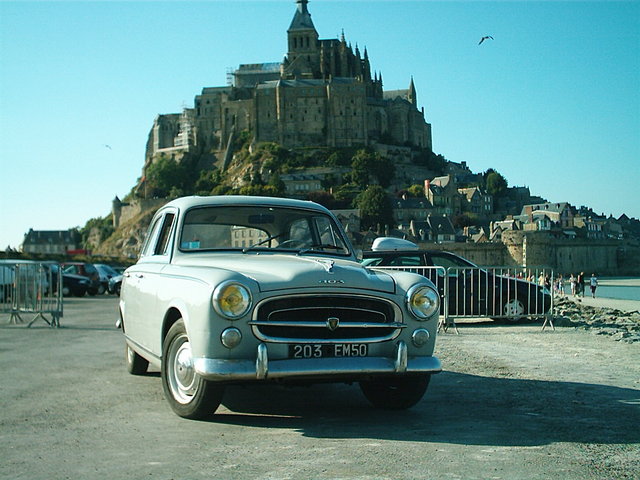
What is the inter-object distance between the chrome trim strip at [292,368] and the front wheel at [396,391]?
13.8 inches

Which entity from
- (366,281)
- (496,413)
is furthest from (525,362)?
(366,281)

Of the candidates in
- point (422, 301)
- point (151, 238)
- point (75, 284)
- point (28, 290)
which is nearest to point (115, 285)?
point (75, 284)

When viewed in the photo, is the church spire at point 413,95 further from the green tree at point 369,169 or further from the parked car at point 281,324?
the parked car at point 281,324

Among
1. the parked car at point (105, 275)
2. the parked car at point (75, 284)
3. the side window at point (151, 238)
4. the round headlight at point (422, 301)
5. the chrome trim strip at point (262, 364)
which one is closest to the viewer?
the chrome trim strip at point (262, 364)

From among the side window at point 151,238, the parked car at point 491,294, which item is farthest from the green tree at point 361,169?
the side window at point 151,238

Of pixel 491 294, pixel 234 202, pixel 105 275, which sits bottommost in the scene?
pixel 491 294

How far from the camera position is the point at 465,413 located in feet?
20.1

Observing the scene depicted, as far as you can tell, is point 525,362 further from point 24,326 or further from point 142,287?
point 24,326

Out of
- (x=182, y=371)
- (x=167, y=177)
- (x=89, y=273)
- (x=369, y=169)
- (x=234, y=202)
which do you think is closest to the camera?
(x=182, y=371)

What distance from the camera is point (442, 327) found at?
14203 millimetres

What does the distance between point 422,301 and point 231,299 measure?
1522 millimetres

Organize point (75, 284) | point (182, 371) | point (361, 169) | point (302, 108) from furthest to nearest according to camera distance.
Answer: point (302, 108)
point (361, 169)
point (75, 284)
point (182, 371)

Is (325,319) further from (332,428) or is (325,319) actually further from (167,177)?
(167,177)

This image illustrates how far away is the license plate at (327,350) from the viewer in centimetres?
543
